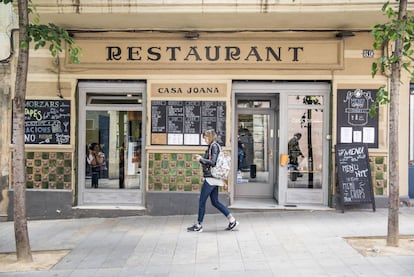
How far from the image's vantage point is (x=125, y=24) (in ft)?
30.8

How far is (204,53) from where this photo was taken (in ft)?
32.0

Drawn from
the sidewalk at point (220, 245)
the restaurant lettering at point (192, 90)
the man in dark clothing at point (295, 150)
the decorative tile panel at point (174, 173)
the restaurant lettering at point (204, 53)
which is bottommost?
the sidewalk at point (220, 245)

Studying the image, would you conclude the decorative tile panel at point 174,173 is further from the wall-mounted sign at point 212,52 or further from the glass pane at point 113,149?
the wall-mounted sign at point 212,52

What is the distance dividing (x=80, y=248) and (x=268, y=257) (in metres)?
2.92

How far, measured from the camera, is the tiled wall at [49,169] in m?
9.88

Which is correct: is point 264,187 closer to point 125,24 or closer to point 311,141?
point 311,141

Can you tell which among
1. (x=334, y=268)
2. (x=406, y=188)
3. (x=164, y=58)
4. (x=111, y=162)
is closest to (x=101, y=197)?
(x=111, y=162)

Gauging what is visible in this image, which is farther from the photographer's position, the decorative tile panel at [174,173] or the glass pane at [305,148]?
the glass pane at [305,148]

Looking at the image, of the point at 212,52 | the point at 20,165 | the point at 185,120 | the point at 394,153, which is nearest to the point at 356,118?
the point at 394,153

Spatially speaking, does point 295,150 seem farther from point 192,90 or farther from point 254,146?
point 192,90

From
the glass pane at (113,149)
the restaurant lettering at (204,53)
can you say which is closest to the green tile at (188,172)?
the glass pane at (113,149)

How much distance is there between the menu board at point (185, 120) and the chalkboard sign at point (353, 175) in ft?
7.95

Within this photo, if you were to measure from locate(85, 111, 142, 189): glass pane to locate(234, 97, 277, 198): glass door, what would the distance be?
2345 millimetres

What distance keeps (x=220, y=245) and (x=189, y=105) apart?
3.48 m
